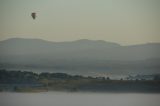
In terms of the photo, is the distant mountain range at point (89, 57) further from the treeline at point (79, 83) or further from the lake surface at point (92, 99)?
the lake surface at point (92, 99)

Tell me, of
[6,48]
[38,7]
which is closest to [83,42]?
[38,7]

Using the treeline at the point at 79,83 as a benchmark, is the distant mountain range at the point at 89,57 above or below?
above

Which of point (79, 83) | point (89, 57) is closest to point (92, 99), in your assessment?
point (79, 83)

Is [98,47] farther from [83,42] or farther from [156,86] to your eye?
[156,86]

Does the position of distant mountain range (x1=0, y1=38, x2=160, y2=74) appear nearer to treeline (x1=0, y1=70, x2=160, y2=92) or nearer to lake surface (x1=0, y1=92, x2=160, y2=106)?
treeline (x1=0, y1=70, x2=160, y2=92)

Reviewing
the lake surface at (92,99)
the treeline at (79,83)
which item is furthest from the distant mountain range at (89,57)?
the lake surface at (92,99)

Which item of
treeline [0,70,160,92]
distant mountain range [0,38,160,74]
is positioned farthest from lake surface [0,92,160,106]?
distant mountain range [0,38,160,74]

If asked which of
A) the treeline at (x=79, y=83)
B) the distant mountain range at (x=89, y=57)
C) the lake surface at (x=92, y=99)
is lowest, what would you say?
the lake surface at (x=92, y=99)

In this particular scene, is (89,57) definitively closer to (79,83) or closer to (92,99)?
(79,83)
